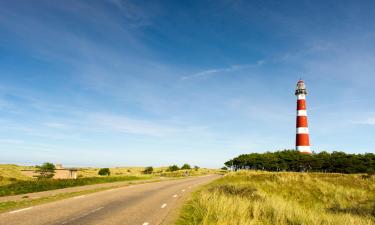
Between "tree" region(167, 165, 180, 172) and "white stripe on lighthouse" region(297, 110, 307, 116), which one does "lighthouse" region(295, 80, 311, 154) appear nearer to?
"white stripe on lighthouse" region(297, 110, 307, 116)

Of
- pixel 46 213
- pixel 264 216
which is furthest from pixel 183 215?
pixel 46 213

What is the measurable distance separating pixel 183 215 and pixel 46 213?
5.07 meters

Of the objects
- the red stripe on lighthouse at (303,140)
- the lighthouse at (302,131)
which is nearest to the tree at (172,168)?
the lighthouse at (302,131)

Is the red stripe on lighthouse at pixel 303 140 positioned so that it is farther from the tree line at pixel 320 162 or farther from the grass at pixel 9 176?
the grass at pixel 9 176

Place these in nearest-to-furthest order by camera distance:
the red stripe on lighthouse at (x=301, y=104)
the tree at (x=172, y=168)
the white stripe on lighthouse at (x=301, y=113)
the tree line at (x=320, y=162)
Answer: the white stripe on lighthouse at (x=301, y=113), the red stripe on lighthouse at (x=301, y=104), the tree line at (x=320, y=162), the tree at (x=172, y=168)

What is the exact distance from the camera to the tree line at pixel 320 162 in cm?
9406

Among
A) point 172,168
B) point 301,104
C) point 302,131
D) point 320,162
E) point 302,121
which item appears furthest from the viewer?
point 172,168

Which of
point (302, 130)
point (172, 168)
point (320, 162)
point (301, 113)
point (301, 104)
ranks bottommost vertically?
point (172, 168)

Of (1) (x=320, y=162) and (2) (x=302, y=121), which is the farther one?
(1) (x=320, y=162)

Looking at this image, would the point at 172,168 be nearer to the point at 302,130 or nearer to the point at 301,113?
the point at 302,130

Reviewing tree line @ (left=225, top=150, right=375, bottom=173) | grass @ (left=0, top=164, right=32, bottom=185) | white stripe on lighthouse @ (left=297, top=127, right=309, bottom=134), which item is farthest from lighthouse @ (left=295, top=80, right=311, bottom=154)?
grass @ (left=0, top=164, right=32, bottom=185)

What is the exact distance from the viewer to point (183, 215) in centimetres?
1332

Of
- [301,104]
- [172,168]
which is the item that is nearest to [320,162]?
[301,104]

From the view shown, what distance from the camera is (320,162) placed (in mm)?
97625
